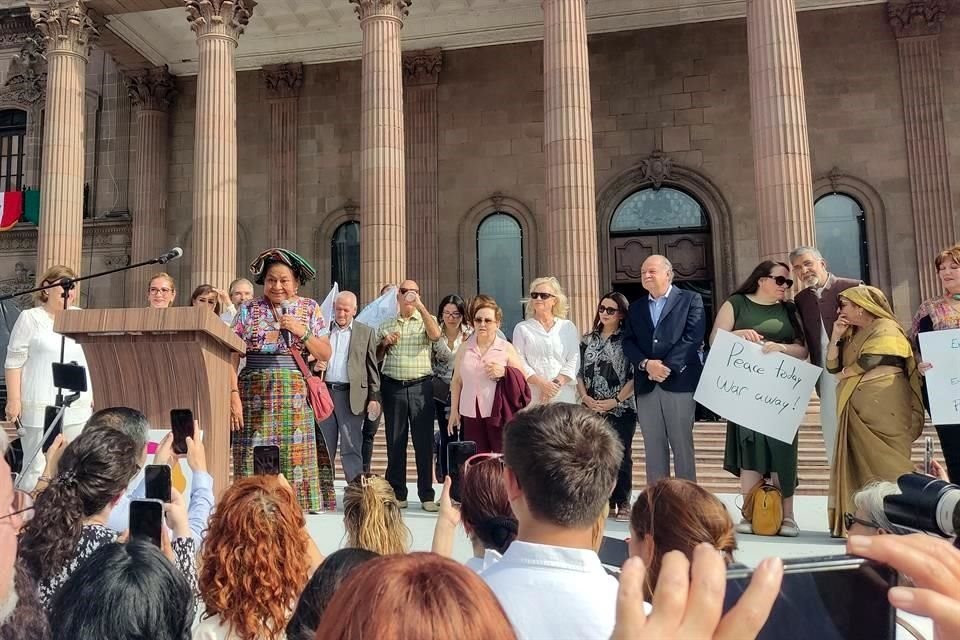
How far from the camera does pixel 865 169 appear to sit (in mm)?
18797

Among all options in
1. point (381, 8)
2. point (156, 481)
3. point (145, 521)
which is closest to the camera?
point (145, 521)

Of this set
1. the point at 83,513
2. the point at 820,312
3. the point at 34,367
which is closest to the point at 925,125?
the point at 820,312

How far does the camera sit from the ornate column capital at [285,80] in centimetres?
2206

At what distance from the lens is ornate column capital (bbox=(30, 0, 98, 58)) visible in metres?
18.4

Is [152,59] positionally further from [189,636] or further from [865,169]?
[189,636]

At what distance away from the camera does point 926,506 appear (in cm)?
139

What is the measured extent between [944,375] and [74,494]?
569 centimetres

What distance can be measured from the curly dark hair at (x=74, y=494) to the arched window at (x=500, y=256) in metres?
17.7

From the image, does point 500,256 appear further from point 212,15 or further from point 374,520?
point 374,520

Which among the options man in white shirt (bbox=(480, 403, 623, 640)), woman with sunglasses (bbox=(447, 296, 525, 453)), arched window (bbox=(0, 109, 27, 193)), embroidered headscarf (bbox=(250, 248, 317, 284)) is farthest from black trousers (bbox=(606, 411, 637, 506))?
arched window (bbox=(0, 109, 27, 193))

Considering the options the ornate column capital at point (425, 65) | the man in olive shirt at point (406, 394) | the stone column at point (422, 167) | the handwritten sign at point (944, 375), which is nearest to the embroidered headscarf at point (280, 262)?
the man in olive shirt at point (406, 394)

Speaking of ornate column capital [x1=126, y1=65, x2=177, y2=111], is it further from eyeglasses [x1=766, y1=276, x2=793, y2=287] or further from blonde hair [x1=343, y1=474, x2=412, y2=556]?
blonde hair [x1=343, y1=474, x2=412, y2=556]

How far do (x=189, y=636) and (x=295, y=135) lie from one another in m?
20.9

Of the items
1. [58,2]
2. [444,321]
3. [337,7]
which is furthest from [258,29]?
[444,321]
